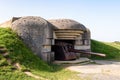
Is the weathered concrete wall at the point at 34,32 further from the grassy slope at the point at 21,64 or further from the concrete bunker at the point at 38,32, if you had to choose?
the grassy slope at the point at 21,64

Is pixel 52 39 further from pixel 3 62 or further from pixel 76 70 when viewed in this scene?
pixel 3 62

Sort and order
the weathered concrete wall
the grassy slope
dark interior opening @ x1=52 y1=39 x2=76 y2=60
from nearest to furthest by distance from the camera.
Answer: the grassy slope → the weathered concrete wall → dark interior opening @ x1=52 y1=39 x2=76 y2=60

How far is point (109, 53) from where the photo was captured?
44.1 feet

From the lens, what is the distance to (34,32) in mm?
9055

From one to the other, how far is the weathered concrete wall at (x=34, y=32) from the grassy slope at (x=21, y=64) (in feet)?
0.90

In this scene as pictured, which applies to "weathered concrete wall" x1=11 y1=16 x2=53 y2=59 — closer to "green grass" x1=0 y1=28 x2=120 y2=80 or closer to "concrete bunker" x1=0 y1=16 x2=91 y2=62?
"concrete bunker" x1=0 y1=16 x2=91 y2=62

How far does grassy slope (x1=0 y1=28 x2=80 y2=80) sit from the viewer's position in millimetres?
6589

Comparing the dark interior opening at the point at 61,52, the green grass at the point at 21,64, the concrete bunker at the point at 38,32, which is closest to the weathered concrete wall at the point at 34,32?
the concrete bunker at the point at 38,32

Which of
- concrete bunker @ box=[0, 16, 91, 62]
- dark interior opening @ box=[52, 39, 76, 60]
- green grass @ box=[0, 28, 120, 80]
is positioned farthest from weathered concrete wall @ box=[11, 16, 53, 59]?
dark interior opening @ box=[52, 39, 76, 60]

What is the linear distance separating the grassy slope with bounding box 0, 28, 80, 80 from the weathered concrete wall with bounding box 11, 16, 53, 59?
10.8 inches

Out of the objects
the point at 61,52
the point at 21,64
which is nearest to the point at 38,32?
the point at 61,52

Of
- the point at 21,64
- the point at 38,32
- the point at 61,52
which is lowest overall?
the point at 61,52

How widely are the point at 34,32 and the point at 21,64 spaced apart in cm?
196

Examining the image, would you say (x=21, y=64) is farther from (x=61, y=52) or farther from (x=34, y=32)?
(x=61, y=52)
